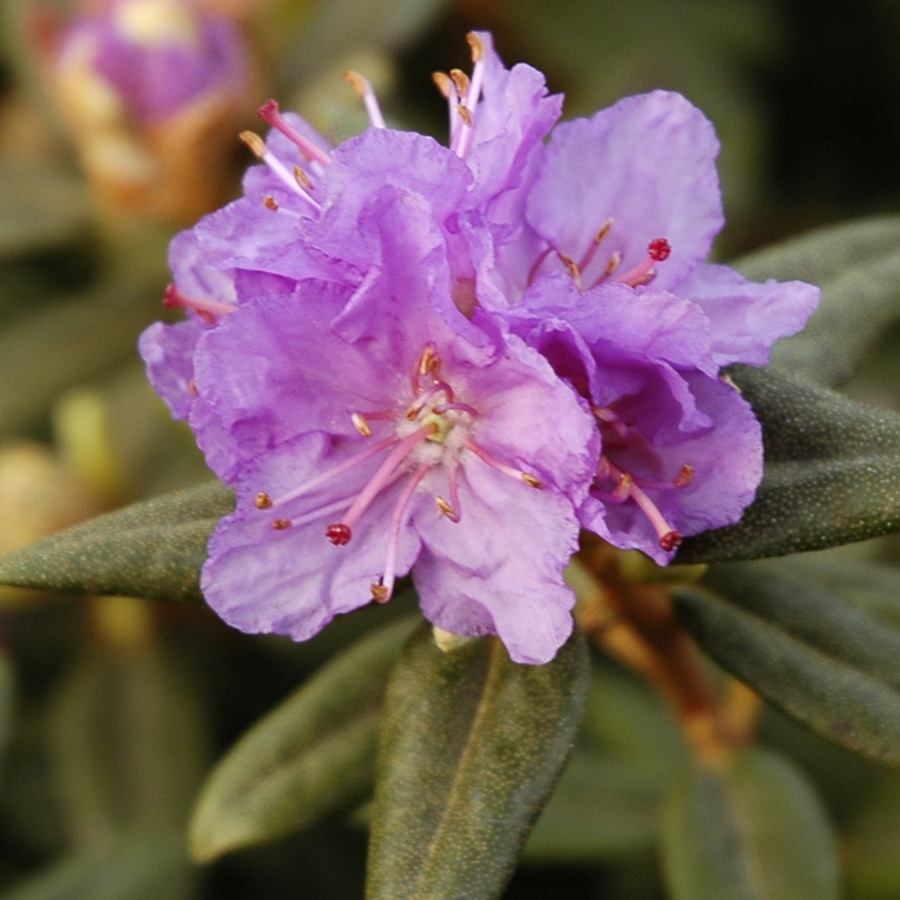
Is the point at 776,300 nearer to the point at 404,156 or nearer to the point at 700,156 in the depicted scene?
the point at 700,156

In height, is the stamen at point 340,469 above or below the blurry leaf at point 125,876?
above

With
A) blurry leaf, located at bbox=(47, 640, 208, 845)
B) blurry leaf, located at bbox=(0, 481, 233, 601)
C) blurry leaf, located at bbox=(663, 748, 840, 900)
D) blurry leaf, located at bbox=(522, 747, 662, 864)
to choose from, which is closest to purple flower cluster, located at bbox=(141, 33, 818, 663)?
blurry leaf, located at bbox=(0, 481, 233, 601)

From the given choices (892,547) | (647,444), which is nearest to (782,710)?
(647,444)

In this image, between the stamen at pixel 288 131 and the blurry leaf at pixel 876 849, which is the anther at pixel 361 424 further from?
the blurry leaf at pixel 876 849

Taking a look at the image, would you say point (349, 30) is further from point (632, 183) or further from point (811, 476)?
point (811, 476)

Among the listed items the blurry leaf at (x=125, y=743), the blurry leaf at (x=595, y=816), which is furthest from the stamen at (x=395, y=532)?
the blurry leaf at (x=125, y=743)

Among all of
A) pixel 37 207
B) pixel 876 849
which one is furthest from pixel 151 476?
pixel 876 849

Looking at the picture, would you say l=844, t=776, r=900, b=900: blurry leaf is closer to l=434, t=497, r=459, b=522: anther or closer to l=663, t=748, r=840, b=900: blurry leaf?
l=663, t=748, r=840, b=900: blurry leaf
